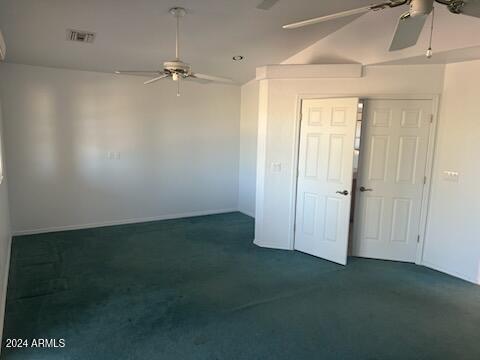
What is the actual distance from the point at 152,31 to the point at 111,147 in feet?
7.35

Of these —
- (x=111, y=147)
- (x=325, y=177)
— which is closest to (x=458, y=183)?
(x=325, y=177)

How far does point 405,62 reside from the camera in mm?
3826

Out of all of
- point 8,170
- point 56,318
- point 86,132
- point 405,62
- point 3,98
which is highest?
point 405,62

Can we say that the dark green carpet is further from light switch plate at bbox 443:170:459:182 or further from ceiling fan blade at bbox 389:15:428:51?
ceiling fan blade at bbox 389:15:428:51

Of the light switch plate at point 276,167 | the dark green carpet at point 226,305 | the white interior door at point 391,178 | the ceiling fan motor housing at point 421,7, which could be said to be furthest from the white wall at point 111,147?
the ceiling fan motor housing at point 421,7

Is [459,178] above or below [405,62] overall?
below

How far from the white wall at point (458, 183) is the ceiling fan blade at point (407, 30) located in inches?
65.1

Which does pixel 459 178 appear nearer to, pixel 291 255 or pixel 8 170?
pixel 291 255

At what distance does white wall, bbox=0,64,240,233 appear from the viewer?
485cm

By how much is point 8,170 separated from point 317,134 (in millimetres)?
4290

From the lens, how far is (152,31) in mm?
3852

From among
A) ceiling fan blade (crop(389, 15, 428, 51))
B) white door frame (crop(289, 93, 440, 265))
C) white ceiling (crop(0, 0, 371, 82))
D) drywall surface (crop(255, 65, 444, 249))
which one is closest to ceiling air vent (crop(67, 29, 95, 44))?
white ceiling (crop(0, 0, 371, 82))

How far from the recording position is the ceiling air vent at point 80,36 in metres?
3.74

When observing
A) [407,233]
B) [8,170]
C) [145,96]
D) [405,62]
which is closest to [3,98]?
[8,170]
